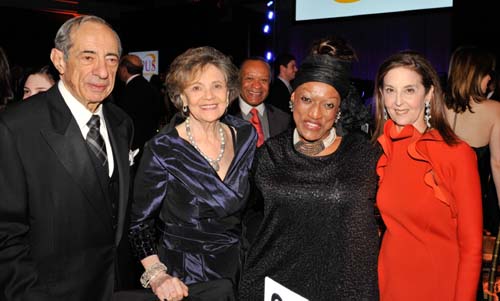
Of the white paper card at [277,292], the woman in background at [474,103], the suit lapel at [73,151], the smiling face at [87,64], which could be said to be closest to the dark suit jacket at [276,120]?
the woman in background at [474,103]

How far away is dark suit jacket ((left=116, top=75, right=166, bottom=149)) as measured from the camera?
18.6 ft

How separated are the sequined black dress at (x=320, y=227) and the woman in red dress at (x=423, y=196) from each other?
0.25 feet

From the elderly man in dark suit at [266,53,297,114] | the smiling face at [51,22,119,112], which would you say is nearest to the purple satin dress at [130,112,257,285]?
the smiling face at [51,22,119,112]

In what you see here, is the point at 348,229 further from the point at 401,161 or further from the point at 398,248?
the point at 401,161

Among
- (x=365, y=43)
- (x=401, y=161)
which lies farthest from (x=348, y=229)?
(x=365, y=43)

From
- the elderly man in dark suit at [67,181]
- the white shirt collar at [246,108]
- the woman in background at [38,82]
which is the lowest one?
the elderly man in dark suit at [67,181]

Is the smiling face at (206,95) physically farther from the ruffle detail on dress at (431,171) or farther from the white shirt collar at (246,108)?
the white shirt collar at (246,108)

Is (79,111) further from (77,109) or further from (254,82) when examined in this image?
(254,82)

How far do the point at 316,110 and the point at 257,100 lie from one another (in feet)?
6.28

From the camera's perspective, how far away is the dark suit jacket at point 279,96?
566 cm

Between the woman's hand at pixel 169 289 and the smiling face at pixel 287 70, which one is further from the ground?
the smiling face at pixel 287 70

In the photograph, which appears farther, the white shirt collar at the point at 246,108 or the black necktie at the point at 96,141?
the white shirt collar at the point at 246,108

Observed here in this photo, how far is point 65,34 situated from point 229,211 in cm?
102

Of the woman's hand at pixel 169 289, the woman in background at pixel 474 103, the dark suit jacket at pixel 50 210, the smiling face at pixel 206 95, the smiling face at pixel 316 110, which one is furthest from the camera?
the woman in background at pixel 474 103
